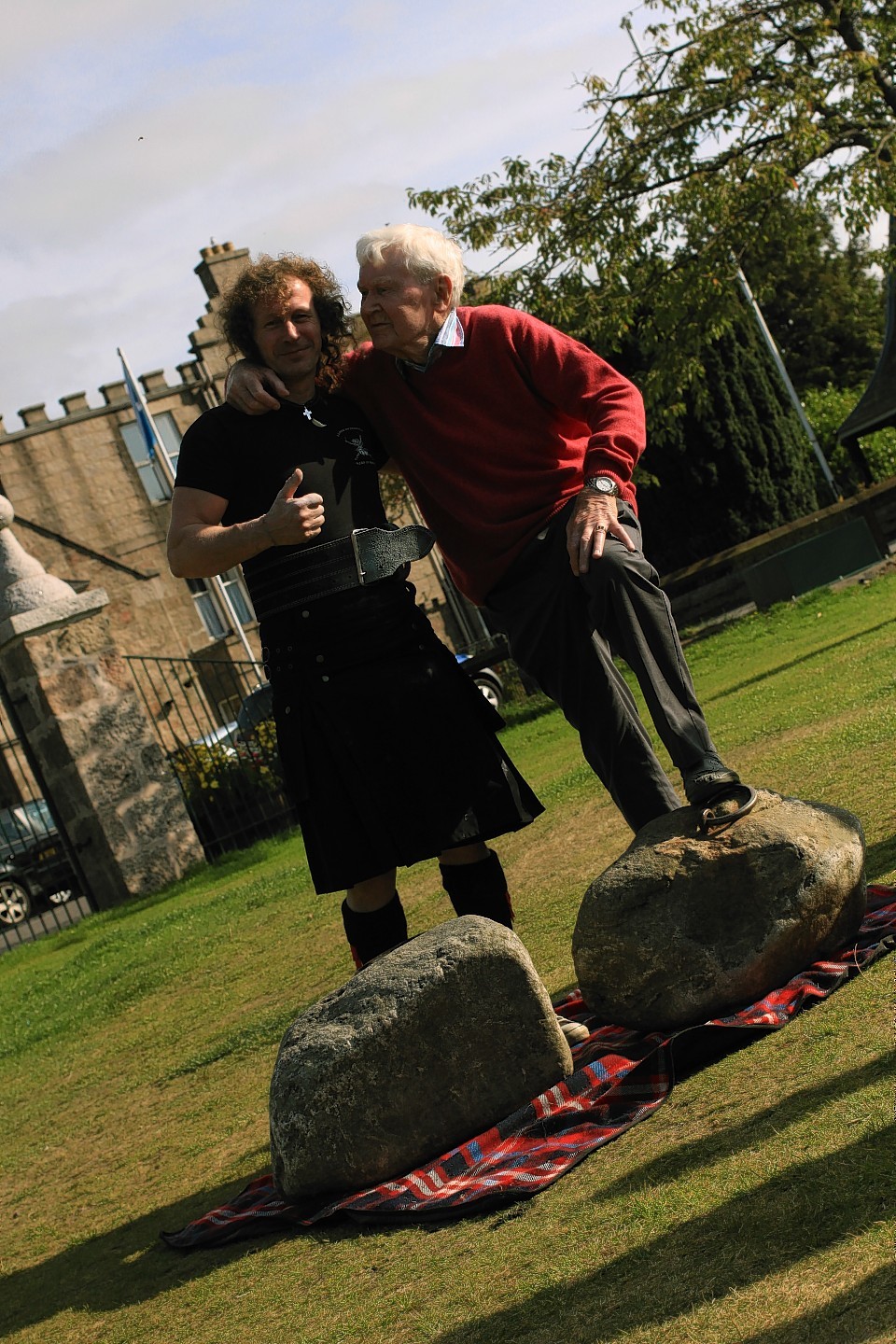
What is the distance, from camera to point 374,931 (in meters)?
4.01

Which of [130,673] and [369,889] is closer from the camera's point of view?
[369,889]

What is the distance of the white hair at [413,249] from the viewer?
152 inches

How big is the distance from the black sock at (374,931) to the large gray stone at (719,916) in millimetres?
651

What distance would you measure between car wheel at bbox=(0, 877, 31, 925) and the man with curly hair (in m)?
14.4

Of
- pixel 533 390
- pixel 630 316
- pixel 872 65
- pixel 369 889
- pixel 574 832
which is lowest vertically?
pixel 574 832

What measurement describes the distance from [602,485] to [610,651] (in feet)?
1.62

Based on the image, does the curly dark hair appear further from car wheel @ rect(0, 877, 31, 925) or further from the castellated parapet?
the castellated parapet

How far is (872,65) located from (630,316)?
4004 mm

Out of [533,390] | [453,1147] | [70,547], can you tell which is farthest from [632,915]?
[70,547]

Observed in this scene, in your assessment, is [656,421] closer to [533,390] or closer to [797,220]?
[797,220]

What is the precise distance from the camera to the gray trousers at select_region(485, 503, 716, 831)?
3.65 metres

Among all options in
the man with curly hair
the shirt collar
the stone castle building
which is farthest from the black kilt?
the stone castle building

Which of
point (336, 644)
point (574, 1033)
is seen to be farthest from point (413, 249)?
point (574, 1033)

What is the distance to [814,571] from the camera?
18.3 meters
